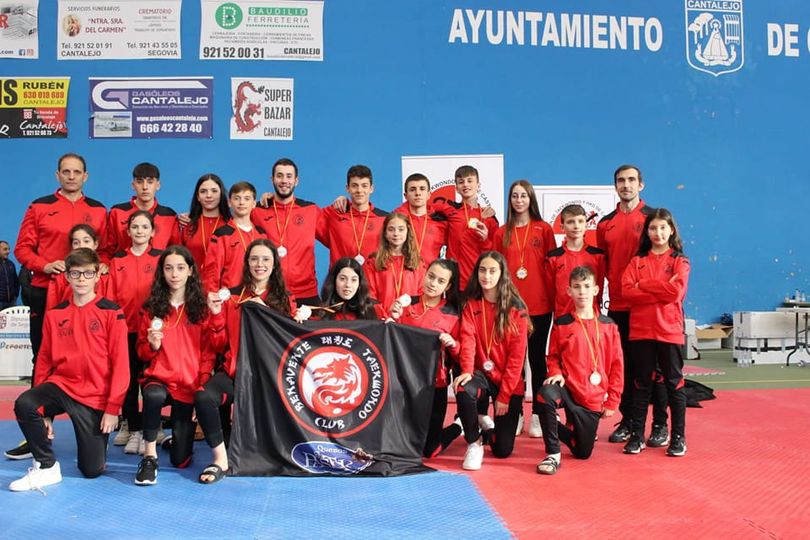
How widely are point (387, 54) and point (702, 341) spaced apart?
650 cm

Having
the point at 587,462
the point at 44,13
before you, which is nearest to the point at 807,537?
the point at 587,462

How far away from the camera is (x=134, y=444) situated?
13.5ft

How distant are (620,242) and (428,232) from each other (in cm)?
139

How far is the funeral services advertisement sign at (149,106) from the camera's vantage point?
28.5ft

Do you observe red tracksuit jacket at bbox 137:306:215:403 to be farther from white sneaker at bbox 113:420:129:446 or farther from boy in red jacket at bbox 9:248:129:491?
white sneaker at bbox 113:420:129:446

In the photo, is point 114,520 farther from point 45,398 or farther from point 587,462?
point 587,462

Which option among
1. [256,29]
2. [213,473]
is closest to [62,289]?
[213,473]

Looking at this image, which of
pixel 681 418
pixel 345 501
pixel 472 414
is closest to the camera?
pixel 345 501

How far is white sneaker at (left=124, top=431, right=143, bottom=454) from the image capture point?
Result: 410cm

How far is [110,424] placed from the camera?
352cm

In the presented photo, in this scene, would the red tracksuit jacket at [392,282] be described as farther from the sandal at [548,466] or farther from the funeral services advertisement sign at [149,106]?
the funeral services advertisement sign at [149,106]

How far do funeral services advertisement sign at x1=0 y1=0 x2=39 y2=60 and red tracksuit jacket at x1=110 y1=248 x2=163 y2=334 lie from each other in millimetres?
6297

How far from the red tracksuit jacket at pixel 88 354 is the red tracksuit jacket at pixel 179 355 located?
0.45 feet

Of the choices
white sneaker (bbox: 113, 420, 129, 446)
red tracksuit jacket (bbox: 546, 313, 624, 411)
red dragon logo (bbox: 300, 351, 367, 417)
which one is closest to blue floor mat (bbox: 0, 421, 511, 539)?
red dragon logo (bbox: 300, 351, 367, 417)
